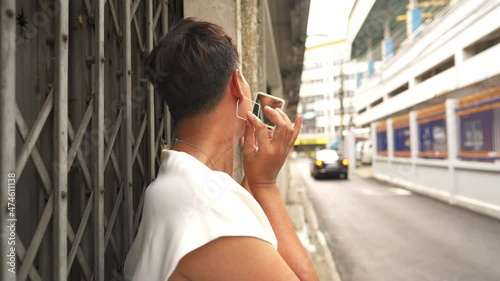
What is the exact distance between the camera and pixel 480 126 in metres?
7.40

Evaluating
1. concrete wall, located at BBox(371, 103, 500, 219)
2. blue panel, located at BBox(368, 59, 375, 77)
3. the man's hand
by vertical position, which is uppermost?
blue panel, located at BBox(368, 59, 375, 77)

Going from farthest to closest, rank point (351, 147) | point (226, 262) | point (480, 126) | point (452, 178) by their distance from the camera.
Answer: point (351, 147) → point (452, 178) → point (480, 126) → point (226, 262)

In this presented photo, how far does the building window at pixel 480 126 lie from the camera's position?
6.84 m

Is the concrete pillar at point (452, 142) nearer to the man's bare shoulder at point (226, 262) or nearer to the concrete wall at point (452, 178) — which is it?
the concrete wall at point (452, 178)

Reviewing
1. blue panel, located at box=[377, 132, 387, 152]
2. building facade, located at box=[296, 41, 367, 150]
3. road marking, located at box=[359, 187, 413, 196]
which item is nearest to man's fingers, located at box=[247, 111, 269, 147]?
road marking, located at box=[359, 187, 413, 196]

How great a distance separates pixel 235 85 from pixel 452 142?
926 cm

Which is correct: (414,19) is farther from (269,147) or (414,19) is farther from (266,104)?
(269,147)

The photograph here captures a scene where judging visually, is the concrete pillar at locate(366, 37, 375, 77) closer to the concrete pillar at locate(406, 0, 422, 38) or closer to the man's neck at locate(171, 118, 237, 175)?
the concrete pillar at locate(406, 0, 422, 38)

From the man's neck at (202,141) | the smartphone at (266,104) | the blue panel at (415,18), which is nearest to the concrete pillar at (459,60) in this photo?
the blue panel at (415,18)

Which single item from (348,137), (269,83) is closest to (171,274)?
(269,83)

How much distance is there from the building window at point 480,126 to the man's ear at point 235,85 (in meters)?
7.63

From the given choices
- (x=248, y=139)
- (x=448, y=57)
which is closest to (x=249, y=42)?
(x=248, y=139)

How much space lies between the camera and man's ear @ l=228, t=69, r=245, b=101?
3.13 feet

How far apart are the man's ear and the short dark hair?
2 centimetres
